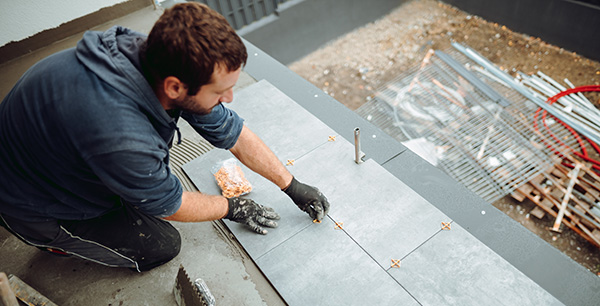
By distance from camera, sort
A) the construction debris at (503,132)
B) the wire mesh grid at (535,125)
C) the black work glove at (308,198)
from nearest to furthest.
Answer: the black work glove at (308,198) < the construction debris at (503,132) < the wire mesh grid at (535,125)

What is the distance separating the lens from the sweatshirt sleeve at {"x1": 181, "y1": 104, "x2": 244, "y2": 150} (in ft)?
5.81

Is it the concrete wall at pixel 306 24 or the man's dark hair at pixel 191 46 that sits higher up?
the man's dark hair at pixel 191 46

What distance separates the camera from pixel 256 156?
203cm

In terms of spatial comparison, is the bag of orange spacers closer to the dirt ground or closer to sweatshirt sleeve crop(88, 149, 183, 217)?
sweatshirt sleeve crop(88, 149, 183, 217)

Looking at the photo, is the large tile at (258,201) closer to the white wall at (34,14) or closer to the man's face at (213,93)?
the man's face at (213,93)

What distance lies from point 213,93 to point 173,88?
0.46 feet

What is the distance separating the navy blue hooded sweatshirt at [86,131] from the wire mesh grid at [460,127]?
9.50 ft

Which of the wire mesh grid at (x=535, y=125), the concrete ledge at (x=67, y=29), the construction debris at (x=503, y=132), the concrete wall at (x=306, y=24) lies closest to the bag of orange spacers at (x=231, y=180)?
the construction debris at (x=503, y=132)

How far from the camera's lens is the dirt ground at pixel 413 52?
16.8ft

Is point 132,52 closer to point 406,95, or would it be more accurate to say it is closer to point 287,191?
point 287,191

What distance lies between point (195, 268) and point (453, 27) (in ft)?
18.0

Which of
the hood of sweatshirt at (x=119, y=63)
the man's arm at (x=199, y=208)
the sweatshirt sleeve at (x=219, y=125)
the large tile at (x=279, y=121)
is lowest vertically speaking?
the large tile at (x=279, y=121)

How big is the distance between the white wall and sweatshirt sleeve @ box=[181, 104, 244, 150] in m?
2.58

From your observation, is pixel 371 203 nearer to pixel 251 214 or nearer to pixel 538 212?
pixel 251 214
